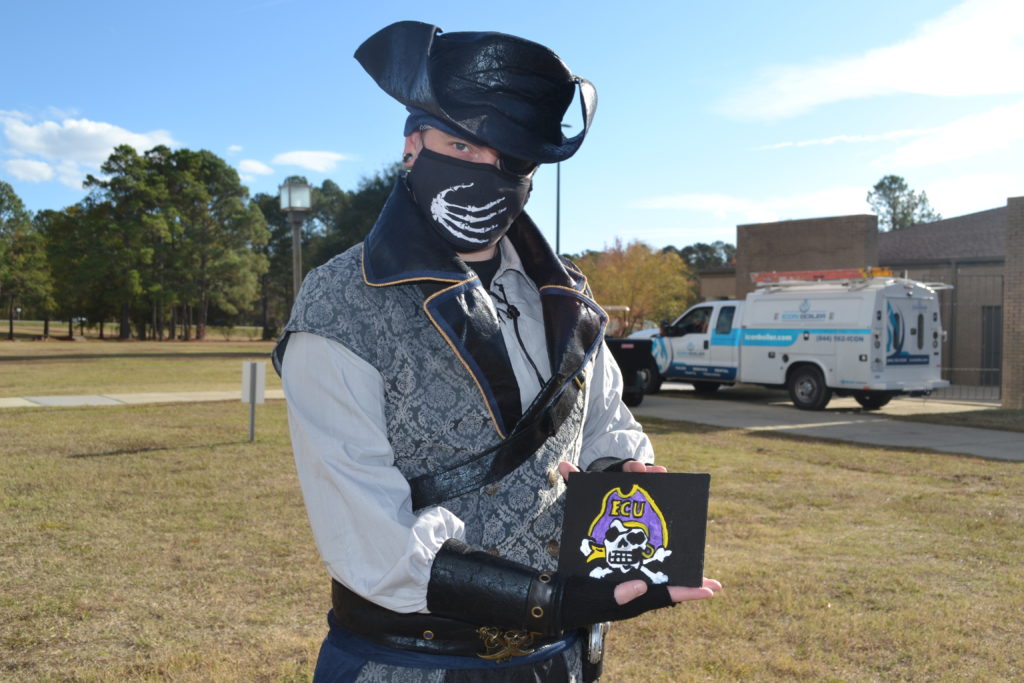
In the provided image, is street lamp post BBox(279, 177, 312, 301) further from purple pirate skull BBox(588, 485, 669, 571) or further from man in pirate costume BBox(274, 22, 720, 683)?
purple pirate skull BBox(588, 485, 669, 571)

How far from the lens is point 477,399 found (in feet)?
5.43

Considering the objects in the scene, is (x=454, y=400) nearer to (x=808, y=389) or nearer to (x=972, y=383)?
(x=808, y=389)

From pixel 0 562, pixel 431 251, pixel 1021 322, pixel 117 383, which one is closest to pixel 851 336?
pixel 1021 322

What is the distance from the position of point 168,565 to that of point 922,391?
13999mm

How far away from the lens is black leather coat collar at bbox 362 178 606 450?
1.65 m

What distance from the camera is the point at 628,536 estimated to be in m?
1.62

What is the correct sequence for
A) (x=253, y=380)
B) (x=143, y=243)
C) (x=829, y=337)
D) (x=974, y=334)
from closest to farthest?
(x=253, y=380) → (x=829, y=337) → (x=974, y=334) → (x=143, y=243)

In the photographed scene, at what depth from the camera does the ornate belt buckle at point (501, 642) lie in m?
1.58

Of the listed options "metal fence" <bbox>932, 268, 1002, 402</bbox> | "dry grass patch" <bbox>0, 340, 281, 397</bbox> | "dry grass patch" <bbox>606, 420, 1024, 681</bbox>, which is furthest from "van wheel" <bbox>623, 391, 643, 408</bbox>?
"metal fence" <bbox>932, 268, 1002, 402</bbox>

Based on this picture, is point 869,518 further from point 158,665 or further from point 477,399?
point 477,399

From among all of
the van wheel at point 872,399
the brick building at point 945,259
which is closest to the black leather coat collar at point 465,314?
the van wheel at point 872,399

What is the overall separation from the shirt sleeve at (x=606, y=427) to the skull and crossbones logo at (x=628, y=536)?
0.28 meters

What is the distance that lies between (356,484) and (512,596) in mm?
327

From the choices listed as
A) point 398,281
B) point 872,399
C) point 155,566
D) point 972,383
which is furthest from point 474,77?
point 972,383
